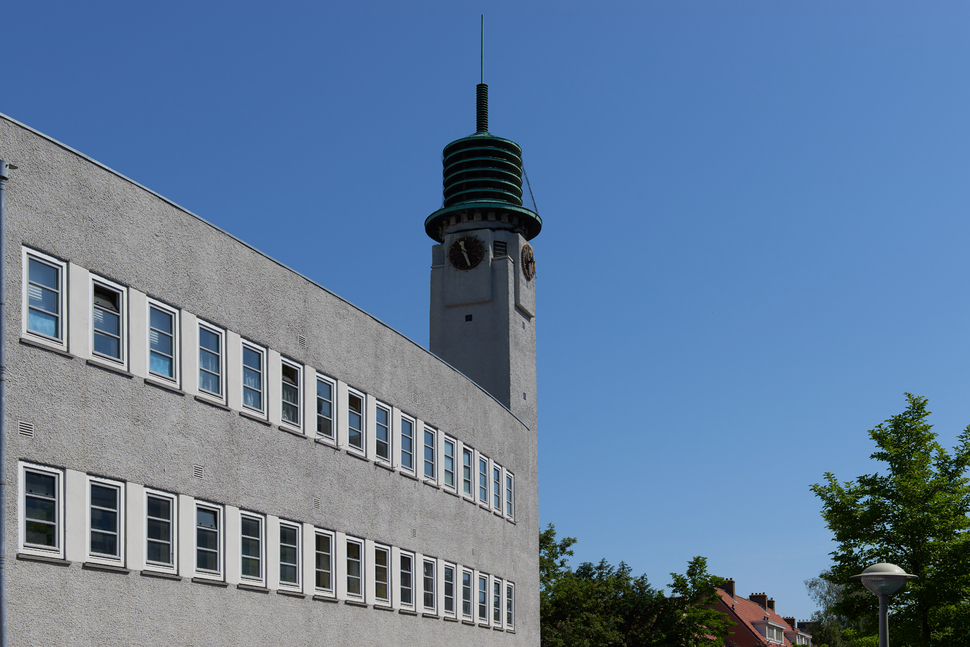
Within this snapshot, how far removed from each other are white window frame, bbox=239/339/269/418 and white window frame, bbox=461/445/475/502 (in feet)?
38.3

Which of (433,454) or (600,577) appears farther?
(600,577)

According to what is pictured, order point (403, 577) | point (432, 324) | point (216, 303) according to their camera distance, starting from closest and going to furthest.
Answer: point (216, 303) → point (403, 577) → point (432, 324)

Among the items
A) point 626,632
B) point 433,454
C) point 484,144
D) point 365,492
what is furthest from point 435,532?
point 626,632

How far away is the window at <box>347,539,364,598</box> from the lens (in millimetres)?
28047

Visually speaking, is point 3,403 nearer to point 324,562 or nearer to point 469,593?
point 324,562

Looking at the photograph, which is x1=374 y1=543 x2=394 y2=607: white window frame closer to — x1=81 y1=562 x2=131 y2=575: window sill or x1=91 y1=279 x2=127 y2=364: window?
x1=81 y1=562 x2=131 y2=575: window sill

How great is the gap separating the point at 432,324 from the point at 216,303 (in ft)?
103

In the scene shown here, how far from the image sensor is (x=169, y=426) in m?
21.5

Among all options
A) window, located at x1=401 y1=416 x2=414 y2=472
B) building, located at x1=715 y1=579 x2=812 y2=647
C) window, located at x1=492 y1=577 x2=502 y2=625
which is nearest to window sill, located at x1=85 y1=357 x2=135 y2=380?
window, located at x1=401 y1=416 x2=414 y2=472

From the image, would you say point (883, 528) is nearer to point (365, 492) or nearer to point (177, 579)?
point (365, 492)

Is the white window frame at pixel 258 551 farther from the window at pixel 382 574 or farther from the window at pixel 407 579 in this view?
the window at pixel 407 579

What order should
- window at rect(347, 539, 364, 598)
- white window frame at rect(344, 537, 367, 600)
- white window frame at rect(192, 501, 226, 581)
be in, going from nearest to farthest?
A: white window frame at rect(192, 501, 226, 581) → white window frame at rect(344, 537, 367, 600) → window at rect(347, 539, 364, 598)

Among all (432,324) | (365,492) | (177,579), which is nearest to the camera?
(177,579)

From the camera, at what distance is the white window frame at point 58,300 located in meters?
18.6
